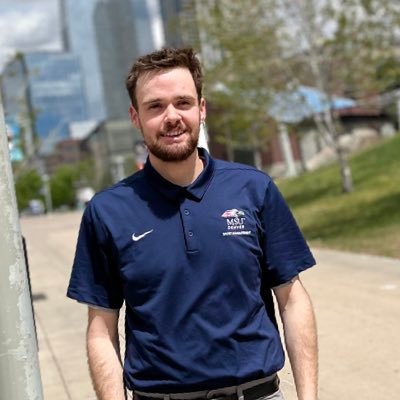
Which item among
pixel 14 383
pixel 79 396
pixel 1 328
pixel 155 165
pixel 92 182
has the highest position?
pixel 155 165

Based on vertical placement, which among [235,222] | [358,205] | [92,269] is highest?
[235,222]

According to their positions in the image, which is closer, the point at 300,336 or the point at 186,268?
the point at 186,268

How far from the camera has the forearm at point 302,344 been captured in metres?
2.43

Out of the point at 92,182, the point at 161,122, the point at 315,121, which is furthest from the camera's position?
the point at 92,182

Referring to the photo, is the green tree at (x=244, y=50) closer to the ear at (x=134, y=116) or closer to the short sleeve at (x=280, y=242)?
the ear at (x=134, y=116)

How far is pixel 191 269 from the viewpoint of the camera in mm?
2275

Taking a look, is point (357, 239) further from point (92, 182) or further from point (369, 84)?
point (92, 182)

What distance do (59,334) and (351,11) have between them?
51.1 ft

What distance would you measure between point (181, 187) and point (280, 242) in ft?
1.24

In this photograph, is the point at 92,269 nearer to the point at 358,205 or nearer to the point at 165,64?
the point at 165,64

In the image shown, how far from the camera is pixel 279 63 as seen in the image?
77.8 feet

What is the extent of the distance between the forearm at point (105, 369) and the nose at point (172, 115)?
76 cm

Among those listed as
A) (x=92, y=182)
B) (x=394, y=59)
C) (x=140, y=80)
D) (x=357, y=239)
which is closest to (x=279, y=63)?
A: (x=394, y=59)

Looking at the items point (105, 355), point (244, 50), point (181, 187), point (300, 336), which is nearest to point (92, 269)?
point (105, 355)
